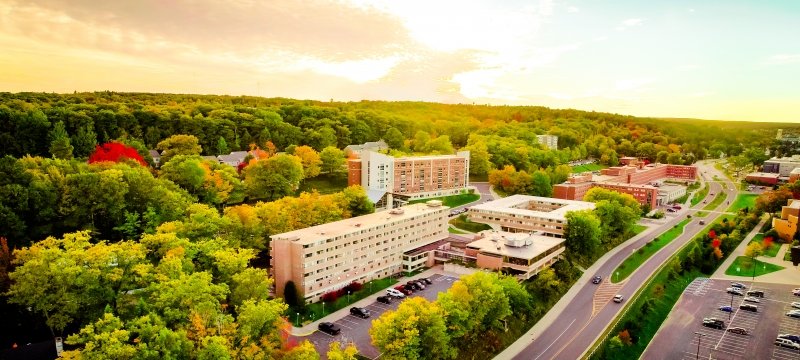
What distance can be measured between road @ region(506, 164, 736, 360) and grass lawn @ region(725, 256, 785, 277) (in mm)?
3770

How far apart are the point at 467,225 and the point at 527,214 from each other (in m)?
4.64

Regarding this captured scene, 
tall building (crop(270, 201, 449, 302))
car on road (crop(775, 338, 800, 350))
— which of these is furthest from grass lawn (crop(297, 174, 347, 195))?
car on road (crop(775, 338, 800, 350))

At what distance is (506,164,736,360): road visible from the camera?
893 inches

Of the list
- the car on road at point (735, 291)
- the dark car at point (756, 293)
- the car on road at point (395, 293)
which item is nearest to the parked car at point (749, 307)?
the car on road at point (735, 291)

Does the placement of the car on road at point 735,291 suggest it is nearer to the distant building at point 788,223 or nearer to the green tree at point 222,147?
the distant building at point 788,223

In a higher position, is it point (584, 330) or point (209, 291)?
point (209, 291)

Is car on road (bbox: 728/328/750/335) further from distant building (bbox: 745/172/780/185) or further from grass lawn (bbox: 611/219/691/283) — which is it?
distant building (bbox: 745/172/780/185)

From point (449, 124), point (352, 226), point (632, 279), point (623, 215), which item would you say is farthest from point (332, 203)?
point (449, 124)

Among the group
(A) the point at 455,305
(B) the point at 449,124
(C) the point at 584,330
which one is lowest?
(C) the point at 584,330

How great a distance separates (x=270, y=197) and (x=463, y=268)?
15.4 meters

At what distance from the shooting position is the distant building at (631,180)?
50347 millimetres

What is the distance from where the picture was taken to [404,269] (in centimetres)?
3105

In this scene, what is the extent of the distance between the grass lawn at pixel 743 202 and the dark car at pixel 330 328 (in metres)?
44.7

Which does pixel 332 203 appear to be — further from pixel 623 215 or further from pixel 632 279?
pixel 623 215
